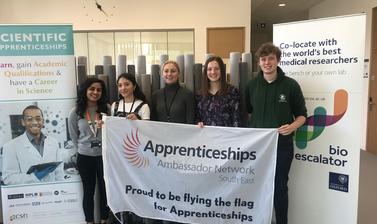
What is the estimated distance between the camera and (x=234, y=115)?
249 cm

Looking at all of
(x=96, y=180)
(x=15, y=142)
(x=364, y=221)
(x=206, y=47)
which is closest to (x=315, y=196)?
(x=364, y=221)

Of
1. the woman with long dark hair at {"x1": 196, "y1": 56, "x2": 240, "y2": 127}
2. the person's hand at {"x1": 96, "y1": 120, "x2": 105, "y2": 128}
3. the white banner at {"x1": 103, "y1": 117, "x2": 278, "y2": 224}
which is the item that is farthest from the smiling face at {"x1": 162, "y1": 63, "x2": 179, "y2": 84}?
the person's hand at {"x1": 96, "y1": 120, "x2": 105, "y2": 128}

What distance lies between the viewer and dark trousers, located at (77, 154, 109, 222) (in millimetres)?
2617

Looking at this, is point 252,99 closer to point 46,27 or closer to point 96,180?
point 96,180

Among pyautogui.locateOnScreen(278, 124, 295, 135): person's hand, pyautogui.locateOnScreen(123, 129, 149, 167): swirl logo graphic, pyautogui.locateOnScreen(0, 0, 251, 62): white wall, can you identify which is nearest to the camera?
pyautogui.locateOnScreen(278, 124, 295, 135): person's hand

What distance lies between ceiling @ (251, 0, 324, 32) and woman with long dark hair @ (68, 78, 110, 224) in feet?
21.0

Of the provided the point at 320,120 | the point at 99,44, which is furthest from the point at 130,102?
the point at 99,44

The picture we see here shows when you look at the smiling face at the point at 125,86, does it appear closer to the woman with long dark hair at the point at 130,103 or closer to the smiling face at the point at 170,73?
the woman with long dark hair at the point at 130,103

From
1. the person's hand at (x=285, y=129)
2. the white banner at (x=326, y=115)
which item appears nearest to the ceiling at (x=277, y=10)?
the white banner at (x=326, y=115)

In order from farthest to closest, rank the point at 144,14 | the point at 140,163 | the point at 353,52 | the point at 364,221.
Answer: the point at 144,14 < the point at 364,221 < the point at 140,163 < the point at 353,52

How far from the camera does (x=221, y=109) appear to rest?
246 centimetres

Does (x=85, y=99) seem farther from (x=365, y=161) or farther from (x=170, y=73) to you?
(x=365, y=161)

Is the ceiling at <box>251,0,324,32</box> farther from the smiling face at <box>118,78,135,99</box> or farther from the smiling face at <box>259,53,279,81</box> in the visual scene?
the smiling face at <box>118,78,135,99</box>

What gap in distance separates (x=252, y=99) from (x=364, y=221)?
1773 millimetres
